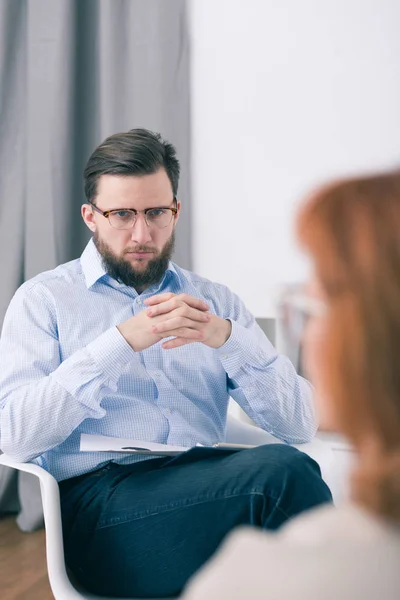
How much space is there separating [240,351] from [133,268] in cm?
37

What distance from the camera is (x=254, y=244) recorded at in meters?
2.97

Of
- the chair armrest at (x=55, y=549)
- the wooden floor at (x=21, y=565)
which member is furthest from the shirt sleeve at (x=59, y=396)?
the wooden floor at (x=21, y=565)

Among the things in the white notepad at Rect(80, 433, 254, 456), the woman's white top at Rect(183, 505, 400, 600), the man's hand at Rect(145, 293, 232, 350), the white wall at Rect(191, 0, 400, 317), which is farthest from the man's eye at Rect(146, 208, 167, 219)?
the woman's white top at Rect(183, 505, 400, 600)

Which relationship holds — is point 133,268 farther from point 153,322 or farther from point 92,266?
point 153,322

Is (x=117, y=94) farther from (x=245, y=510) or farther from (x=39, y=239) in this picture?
(x=245, y=510)

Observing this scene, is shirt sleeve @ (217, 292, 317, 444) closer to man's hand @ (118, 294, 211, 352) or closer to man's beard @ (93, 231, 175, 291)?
man's hand @ (118, 294, 211, 352)

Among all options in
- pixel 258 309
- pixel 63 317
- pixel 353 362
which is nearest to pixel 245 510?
pixel 63 317

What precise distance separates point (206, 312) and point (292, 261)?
1.30 metres

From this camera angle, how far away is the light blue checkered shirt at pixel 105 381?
160cm

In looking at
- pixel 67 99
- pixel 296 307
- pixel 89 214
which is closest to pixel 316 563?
pixel 296 307

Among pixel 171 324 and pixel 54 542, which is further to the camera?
pixel 171 324

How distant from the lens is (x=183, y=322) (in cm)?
163

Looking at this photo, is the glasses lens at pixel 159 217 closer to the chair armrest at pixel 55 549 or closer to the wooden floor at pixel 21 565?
the chair armrest at pixel 55 549

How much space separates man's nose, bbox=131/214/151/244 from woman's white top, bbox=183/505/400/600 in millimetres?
1312
